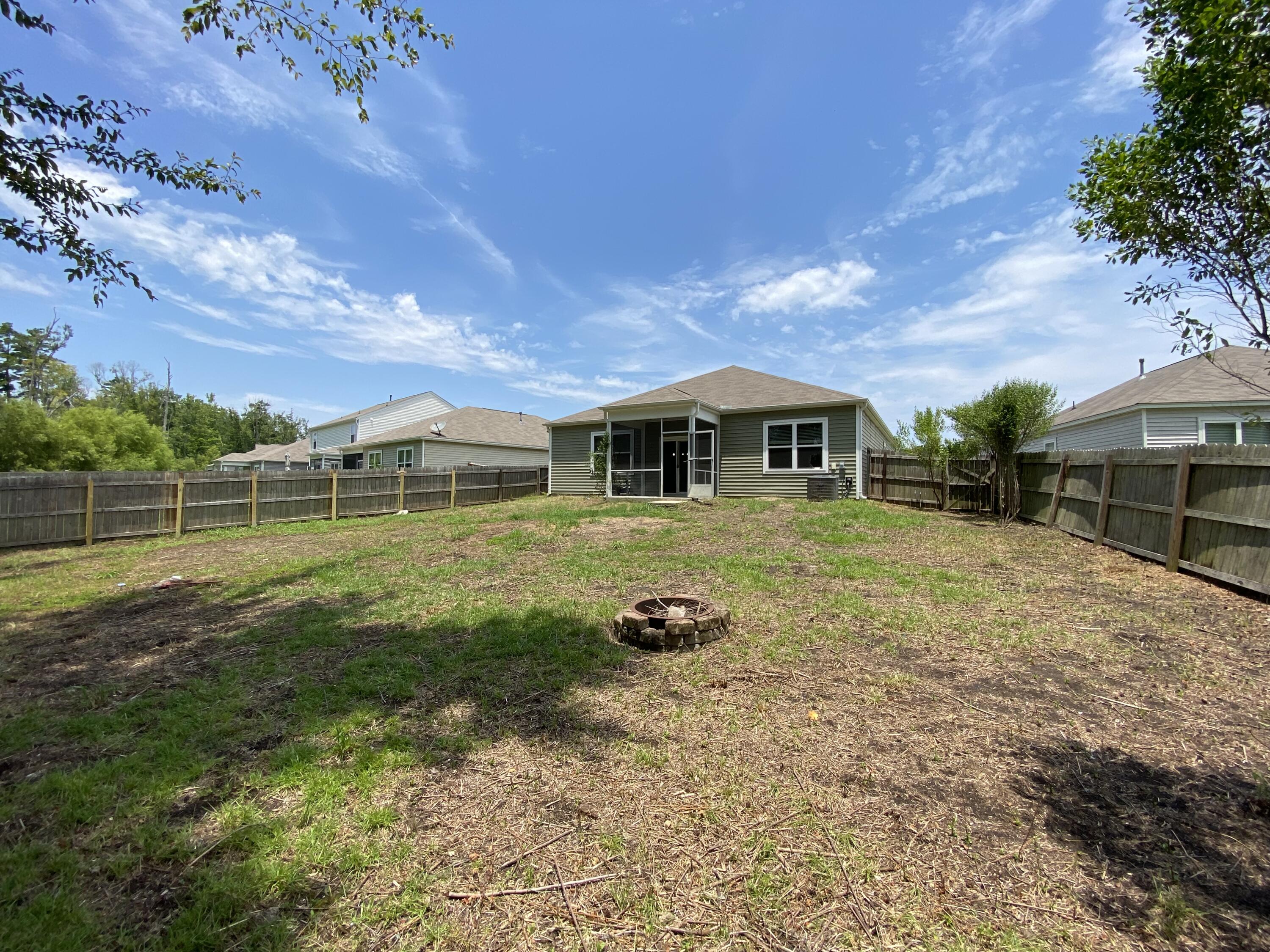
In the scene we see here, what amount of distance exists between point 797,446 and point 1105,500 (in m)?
7.74

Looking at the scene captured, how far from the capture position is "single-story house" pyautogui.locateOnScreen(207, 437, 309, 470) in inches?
1618

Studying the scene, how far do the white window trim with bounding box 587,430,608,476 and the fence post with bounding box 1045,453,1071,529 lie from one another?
12279 mm

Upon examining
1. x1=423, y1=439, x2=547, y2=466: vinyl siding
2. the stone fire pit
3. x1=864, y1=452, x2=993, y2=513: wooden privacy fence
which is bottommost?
the stone fire pit

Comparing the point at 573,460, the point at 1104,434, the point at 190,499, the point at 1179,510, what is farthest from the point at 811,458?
the point at 190,499

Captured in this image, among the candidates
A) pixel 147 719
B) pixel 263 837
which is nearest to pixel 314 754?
pixel 263 837

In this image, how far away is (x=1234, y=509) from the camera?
213 inches

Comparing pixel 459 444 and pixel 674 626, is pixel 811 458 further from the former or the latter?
pixel 459 444

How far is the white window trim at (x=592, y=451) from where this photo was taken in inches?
707

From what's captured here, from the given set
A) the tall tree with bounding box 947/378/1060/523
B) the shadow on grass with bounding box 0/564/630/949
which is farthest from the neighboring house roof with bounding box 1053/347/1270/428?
the shadow on grass with bounding box 0/564/630/949

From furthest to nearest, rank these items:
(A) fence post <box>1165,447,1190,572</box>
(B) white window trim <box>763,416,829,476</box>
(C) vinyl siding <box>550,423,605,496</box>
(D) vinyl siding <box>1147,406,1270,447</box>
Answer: (C) vinyl siding <box>550,423,605,496</box> < (B) white window trim <box>763,416,829,476</box> < (D) vinyl siding <box>1147,406,1270,447</box> < (A) fence post <box>1165,447,1190,572</box>

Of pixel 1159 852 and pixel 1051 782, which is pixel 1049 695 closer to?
pixel 1051 782

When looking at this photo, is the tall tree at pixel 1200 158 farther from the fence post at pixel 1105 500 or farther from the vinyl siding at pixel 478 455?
the vinyl siding at pixel 478 455

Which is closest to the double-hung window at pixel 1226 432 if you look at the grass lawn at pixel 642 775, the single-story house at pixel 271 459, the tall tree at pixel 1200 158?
the grass lawn at pixel 642 775

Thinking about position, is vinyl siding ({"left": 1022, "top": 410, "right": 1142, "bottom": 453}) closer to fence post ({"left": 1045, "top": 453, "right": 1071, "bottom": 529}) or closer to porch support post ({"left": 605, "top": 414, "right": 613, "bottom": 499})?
fence post ({"left": 1045, "top": 453, "right": 1071, "bottom": 529})
